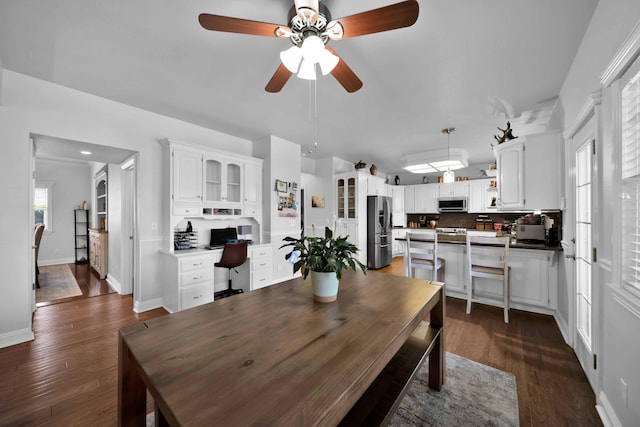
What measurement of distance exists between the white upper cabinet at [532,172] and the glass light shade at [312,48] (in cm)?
273

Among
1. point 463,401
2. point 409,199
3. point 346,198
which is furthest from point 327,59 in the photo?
point 409,199

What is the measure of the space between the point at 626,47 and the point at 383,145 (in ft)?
12.2

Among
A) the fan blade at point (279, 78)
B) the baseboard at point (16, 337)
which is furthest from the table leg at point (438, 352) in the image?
the baseboard at point (16, 337)

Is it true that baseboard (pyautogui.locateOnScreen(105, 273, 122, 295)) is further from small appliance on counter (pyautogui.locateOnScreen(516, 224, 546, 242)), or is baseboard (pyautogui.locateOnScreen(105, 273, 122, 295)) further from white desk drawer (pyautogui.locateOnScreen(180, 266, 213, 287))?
small appliance on counter (pyautogui.locateOnScreen(516, 224, 546, 242))

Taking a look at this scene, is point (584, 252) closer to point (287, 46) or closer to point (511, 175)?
point (511, 175)

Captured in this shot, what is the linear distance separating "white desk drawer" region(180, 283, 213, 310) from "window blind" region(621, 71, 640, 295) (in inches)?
143

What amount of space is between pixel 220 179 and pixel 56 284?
359cm

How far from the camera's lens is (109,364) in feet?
6.89

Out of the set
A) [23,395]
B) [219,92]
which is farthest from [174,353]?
[219,92]

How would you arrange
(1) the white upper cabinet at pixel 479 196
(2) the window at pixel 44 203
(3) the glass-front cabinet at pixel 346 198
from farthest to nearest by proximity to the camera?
1. (1) the white upper cabinet at pixel 479 196
2. (2) the window at pixel 44 203
3. (3) the glass-front cabinet at pixel 346 198

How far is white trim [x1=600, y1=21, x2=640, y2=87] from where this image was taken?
1078 mm

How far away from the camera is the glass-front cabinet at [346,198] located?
5.57 meters

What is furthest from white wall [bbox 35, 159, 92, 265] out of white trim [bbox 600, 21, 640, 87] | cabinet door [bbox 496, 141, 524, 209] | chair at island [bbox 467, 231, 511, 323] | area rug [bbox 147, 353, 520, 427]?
white trim [bbox 600, 21, 640, 87]

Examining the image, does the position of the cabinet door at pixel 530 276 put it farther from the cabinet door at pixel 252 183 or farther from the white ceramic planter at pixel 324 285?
the cabinet door at pixel 252 183
